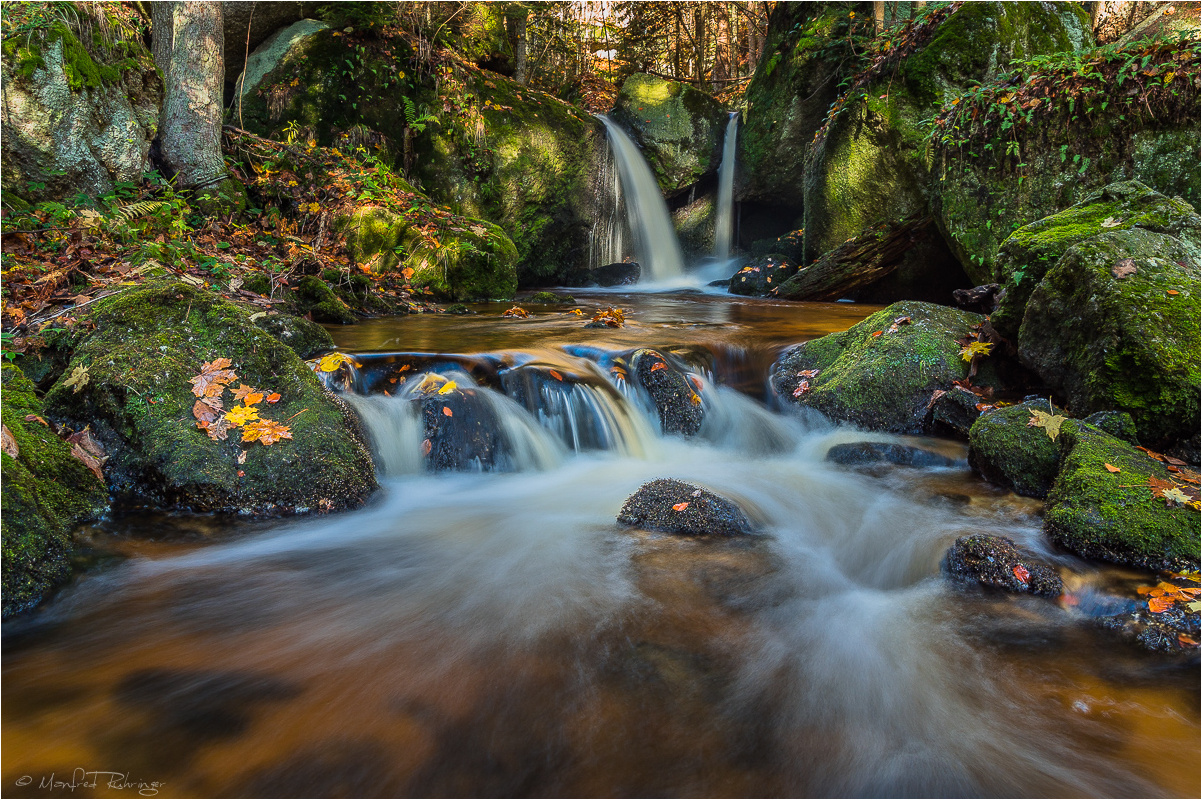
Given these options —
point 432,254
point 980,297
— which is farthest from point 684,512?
point 432,254

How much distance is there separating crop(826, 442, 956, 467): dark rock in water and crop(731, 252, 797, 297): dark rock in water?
7.12 meters

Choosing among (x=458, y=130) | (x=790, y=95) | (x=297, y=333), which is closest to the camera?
(x=297, y=333)

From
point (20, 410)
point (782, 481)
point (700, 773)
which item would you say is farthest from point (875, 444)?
point (20, 410)

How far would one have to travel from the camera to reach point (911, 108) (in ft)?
31.1

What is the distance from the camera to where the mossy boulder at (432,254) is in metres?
9.13

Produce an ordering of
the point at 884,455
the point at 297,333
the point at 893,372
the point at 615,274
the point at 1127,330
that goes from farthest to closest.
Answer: the point at 615,274 → the point at 297,333 → the point at 893,372 → the point at 884,455 → the point at 1127,330

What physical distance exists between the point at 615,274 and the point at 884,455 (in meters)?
9.39

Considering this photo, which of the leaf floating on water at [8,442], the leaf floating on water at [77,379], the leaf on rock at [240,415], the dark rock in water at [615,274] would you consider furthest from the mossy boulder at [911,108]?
the leaf floating on water at [8,442]

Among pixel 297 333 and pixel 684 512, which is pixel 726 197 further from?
pixel 684 512

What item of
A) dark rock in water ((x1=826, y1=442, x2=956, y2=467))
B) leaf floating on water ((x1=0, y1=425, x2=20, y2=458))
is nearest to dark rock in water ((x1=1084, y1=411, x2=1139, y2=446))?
A: dark rock in water ((x1=826, y1=442, x2=956, y2=467))

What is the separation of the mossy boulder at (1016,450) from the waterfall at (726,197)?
36.6 feet

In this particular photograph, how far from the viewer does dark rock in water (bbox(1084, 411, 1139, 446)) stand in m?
3.79

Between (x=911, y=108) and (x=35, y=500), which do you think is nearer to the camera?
(x=35, y=500)

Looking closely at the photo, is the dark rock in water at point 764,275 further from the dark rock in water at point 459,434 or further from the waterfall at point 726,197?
the dark rock in water at point 459,434
